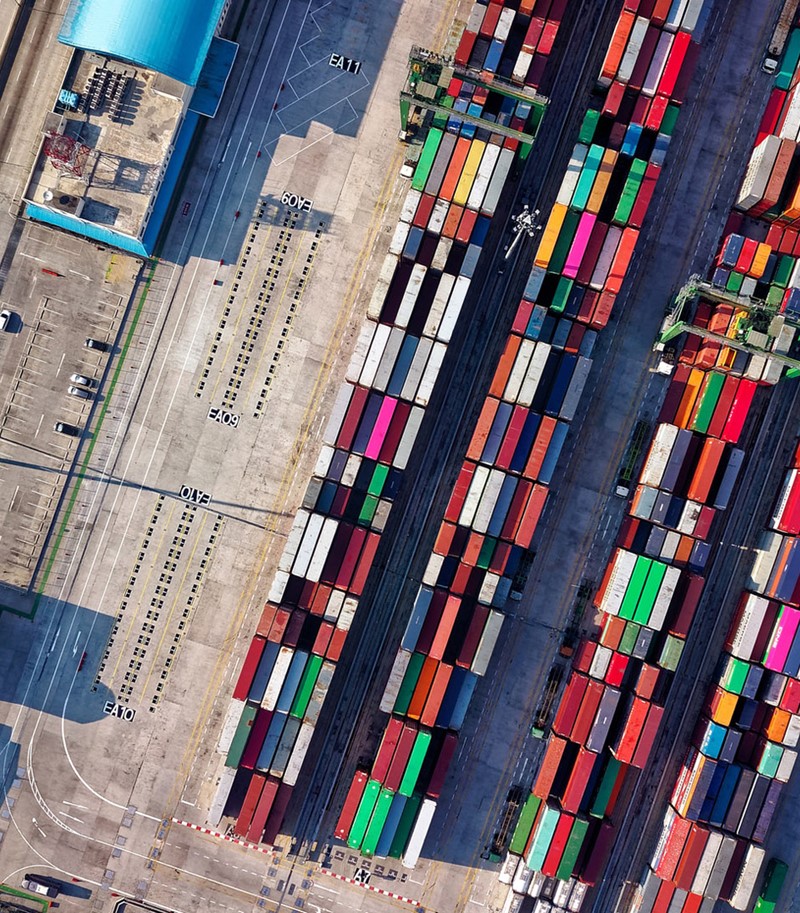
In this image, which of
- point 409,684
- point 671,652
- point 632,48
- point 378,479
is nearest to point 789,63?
point 632,48

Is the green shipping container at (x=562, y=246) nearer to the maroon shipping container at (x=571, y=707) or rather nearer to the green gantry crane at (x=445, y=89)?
the green gantry crane at (x=445, y=89)

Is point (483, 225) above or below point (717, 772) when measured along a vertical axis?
above

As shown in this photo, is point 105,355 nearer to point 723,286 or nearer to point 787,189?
point 723,286

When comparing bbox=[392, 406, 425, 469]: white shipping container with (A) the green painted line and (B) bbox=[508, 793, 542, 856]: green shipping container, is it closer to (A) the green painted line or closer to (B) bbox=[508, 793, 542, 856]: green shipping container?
(A) the green painted line

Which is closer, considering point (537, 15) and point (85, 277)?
point (537, 15)

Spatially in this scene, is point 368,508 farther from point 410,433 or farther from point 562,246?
point 562,246

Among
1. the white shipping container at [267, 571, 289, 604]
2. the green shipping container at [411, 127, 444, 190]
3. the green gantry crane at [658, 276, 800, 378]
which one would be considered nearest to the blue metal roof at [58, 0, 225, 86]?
the green shipping container at [411, 127, 444, 190]

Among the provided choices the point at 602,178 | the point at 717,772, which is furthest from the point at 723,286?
the point at 717,772
